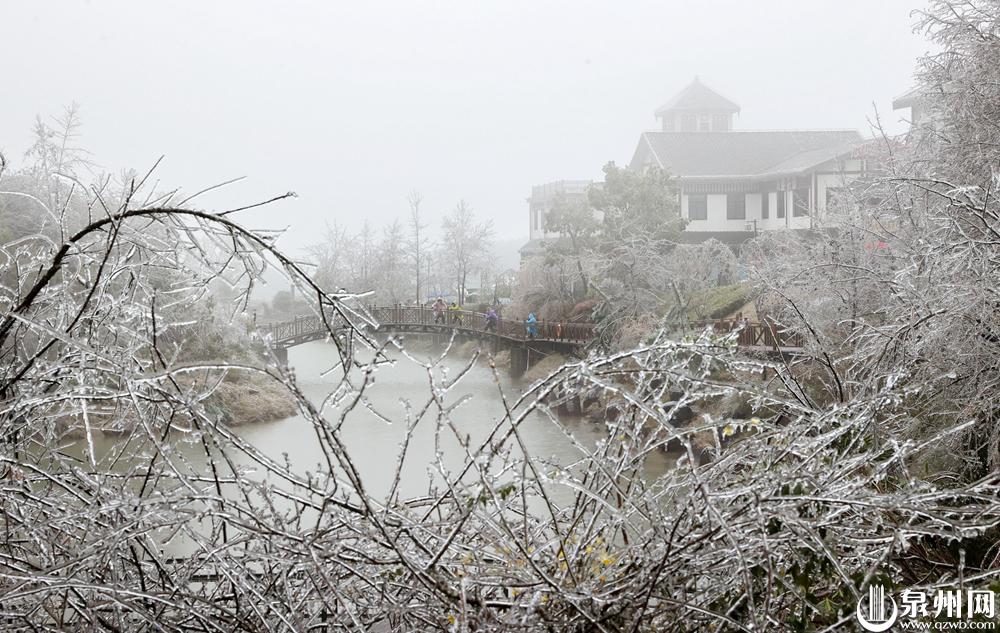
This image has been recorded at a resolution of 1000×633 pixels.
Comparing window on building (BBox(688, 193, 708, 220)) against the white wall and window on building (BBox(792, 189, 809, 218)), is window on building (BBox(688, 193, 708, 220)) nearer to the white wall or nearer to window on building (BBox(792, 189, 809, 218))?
the white wall

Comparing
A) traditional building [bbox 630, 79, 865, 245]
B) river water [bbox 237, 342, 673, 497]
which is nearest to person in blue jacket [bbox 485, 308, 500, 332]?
river water [bbox 237, 342, 673, 497]

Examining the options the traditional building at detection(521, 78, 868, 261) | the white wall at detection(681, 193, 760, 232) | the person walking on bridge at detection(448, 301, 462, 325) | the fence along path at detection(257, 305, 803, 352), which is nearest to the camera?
the fence along path at detection(257, 305, 803, 352)

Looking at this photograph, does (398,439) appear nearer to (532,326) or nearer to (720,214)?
(532,326)

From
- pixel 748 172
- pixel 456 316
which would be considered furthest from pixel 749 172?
pixel 456 316

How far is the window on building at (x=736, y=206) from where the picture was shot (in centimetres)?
3195

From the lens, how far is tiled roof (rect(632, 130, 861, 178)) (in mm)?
32062

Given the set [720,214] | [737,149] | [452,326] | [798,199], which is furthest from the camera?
[737,149]

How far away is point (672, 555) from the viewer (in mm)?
1715

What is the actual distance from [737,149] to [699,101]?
1847 centimetres

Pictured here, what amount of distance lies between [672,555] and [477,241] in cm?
4218

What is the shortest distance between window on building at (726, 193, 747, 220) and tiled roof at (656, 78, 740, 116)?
2090cm

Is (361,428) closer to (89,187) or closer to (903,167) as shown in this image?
(903,167)

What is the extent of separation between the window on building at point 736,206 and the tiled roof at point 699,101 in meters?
20.9

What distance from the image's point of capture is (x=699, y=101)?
51625 millimetres
